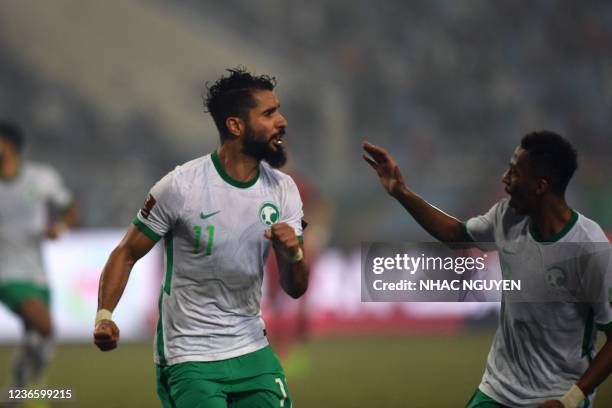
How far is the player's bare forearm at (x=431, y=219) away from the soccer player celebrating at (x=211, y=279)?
0.57 m

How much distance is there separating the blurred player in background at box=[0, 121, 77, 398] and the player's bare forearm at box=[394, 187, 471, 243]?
4.21 metres

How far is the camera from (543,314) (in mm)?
4129

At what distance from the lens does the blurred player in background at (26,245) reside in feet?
25.5

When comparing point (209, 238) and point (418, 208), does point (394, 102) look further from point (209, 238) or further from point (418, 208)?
point (209, 238)

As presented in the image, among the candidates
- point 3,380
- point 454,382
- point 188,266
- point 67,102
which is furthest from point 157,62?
point 188,266

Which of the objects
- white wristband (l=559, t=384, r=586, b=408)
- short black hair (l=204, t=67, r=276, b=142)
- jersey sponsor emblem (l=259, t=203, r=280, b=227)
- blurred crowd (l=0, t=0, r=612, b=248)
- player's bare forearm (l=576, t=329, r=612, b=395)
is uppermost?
blurred crowd (l=0, t=0, r=612, b=248)

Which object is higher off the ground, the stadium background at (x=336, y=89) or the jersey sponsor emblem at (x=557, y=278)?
the stadium background at (x=336, y=89)

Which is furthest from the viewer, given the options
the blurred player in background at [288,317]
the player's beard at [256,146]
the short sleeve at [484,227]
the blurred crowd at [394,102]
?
the blurred crowd at [394,102]

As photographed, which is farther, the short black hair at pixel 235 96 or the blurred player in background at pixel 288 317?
the blurred player in background at pixel 288 317

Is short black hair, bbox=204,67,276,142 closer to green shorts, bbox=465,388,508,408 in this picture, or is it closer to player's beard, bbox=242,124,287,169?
player's beard, bbox=242,124,287,169

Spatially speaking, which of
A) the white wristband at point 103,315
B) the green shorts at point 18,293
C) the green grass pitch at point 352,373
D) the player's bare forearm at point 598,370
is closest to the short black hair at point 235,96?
the white wristband at point 103,315

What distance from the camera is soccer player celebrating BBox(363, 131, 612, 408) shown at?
4074mm

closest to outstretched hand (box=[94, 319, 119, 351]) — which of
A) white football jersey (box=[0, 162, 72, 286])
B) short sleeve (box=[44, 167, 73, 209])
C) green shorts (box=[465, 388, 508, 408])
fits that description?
green shorts (box=[465, 388, 508, 408])

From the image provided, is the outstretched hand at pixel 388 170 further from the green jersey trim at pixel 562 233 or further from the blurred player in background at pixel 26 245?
the blurred player in background at pixel 26 245
